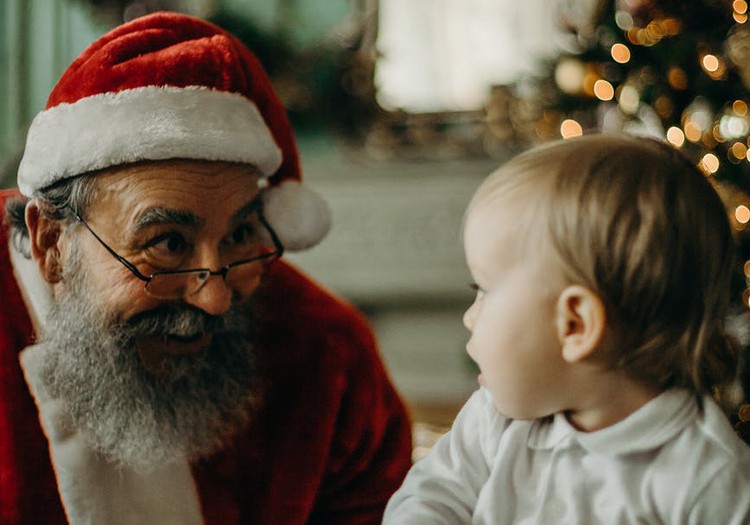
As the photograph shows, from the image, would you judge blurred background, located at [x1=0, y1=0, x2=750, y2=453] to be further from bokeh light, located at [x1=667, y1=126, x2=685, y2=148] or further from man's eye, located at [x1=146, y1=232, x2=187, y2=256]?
man's eye, located at [x1=146, y1=232, x2=187, y2=256]

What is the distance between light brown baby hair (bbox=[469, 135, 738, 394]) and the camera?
841 millimetres

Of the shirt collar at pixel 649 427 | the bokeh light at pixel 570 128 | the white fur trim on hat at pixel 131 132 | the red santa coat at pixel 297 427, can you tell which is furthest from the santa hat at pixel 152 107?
the bokeh light at pixel 570 128

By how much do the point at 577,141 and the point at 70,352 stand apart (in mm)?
784

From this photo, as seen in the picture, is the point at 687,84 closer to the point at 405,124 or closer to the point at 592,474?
the point at 592,474

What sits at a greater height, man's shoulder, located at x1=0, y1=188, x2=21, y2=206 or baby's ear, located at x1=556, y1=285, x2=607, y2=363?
baby's ear, located at x1=556, y1=285, x2=607, y2=363

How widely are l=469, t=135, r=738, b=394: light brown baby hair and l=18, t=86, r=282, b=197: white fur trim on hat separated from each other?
50cm

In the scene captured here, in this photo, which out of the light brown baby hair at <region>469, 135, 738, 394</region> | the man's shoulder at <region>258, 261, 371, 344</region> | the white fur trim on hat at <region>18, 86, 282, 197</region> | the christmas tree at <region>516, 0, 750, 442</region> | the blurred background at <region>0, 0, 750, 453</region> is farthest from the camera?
the blurred background at <region>0, 0, 750, 453</region>

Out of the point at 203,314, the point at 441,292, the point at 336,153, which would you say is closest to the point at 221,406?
the point at 203,314

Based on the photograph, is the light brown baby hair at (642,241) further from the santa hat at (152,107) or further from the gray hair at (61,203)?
the gray hair at (61,203)

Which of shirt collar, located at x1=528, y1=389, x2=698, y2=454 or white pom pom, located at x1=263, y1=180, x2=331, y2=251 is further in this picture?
white pom pom, located at x1=263, y1=180, x2=331, y2=251

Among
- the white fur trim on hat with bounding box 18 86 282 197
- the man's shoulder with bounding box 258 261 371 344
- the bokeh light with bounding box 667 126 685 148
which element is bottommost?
the man's shoulder with bounding box 258 261 371 344

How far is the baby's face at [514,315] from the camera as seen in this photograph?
2.87 ft

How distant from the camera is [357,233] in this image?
3.58 m

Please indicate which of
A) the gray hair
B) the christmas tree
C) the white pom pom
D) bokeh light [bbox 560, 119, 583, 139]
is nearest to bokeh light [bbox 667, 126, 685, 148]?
the christmas tree
